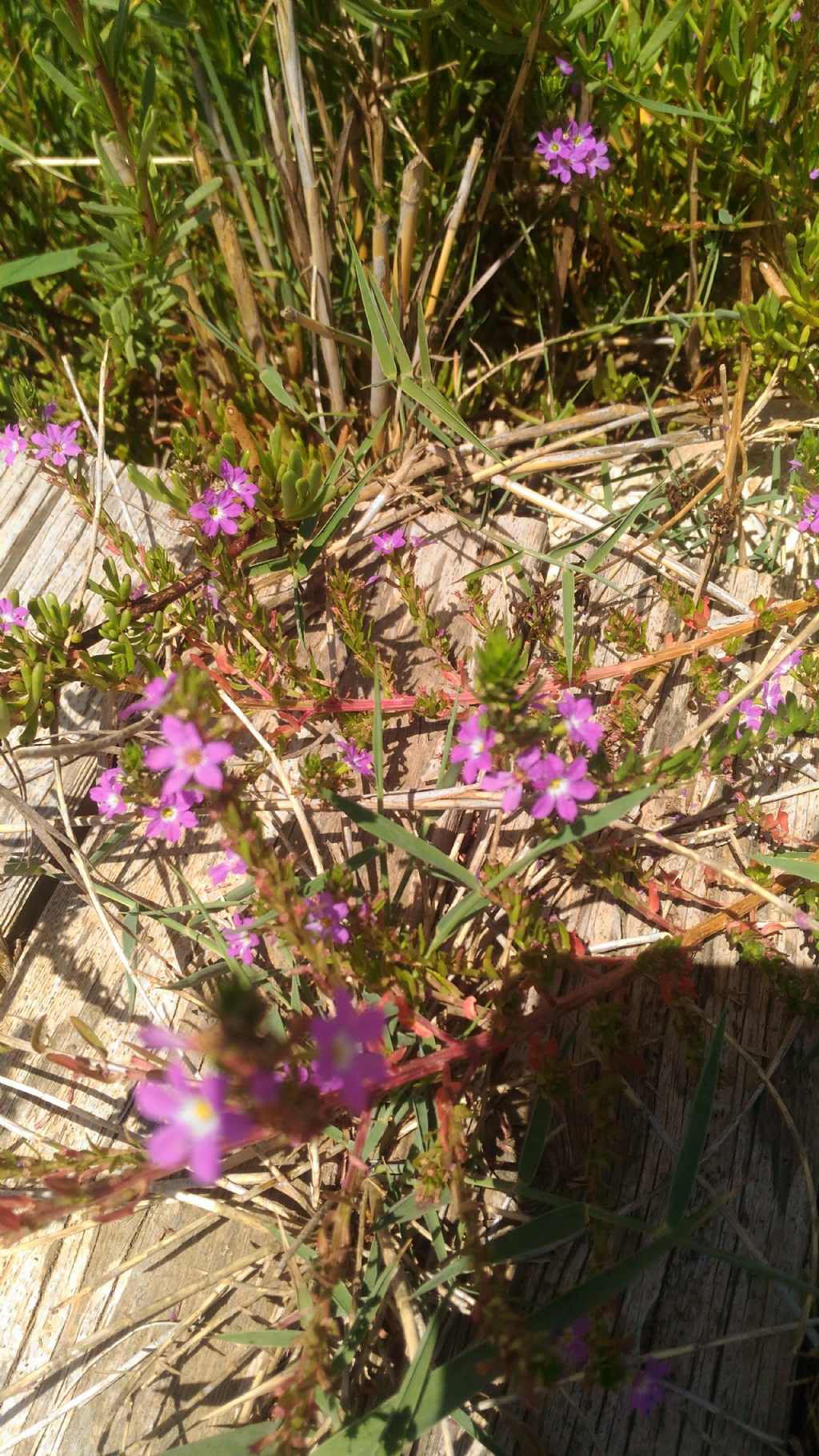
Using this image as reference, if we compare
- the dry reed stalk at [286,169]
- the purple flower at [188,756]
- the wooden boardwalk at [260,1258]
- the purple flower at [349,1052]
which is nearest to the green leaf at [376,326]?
the dry reed stalk at [286,169]

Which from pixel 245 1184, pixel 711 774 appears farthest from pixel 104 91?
pixel 245 1184

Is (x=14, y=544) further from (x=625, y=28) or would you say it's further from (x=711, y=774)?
(x=625, y=28)

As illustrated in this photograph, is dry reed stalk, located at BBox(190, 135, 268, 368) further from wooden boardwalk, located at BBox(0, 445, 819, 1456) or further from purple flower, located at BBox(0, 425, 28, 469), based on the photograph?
wooden boardwalk, located at BBox(0, 445, 819, 1456)

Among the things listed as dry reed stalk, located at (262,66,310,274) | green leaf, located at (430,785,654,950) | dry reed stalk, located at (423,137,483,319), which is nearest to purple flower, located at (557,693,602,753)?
green leaf, located at (430,785,654,950)

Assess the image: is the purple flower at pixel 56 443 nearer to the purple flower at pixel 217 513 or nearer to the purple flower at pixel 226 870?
the purple flower at pixel 217 513

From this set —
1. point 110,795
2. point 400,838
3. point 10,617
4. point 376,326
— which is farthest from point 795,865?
point 10,617

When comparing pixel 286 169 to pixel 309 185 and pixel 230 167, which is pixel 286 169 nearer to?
pixel 309 185
